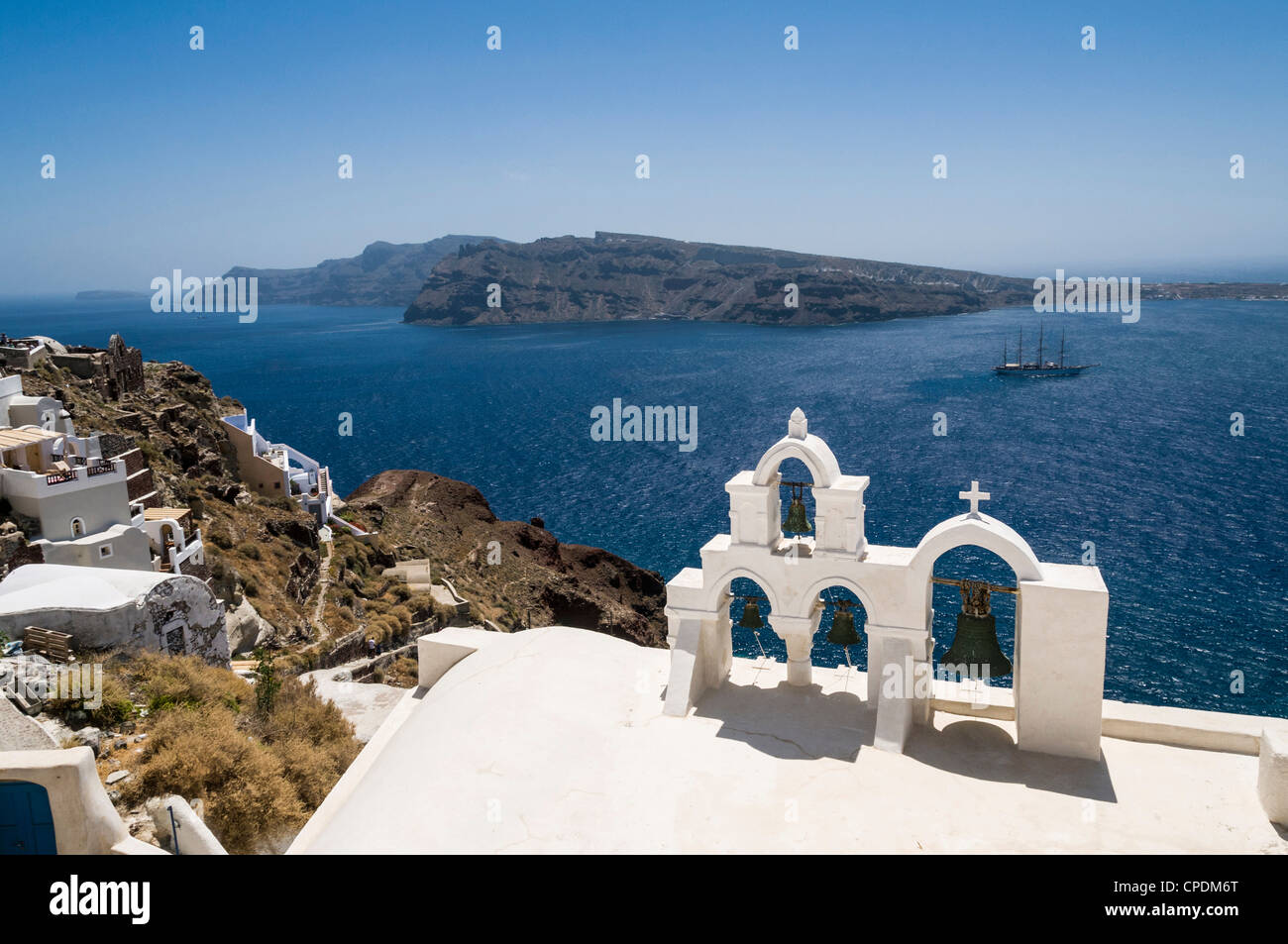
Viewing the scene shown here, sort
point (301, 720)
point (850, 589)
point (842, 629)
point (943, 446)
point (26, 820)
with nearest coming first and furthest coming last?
point (26, 820) → point (850, 589) → point (842, 629) → point (301, 720) → point (943, 446)

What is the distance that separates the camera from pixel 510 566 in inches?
2046

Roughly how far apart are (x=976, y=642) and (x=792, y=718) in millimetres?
2742

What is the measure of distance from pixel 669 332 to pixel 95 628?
6936 inches

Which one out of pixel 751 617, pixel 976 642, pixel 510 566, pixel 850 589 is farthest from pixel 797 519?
pixel 510 566

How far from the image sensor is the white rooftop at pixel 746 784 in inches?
372

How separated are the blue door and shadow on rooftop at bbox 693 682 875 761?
7.65m

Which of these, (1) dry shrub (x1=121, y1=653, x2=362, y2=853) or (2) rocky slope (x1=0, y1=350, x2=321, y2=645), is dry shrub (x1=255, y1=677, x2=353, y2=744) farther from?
(2) rocky slope (x1=0, y1=350, x2=321, y2=645)

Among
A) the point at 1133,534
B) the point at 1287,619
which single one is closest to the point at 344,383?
the point at 1133,534

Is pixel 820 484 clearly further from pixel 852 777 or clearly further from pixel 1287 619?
pixel 1287 619

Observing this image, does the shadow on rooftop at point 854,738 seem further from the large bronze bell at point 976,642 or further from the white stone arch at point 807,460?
the white stone arch at point 807,460

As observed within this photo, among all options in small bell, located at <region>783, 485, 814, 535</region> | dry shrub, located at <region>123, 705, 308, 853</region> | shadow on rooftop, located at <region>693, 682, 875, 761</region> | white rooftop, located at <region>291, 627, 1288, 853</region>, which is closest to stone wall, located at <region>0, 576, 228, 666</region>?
dry shrub, located at <region>123, 705, 308, 853</region>

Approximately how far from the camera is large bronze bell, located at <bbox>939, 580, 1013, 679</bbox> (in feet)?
38.2

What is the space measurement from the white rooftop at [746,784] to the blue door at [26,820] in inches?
107

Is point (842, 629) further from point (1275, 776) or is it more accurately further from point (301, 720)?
point (301, 720)
